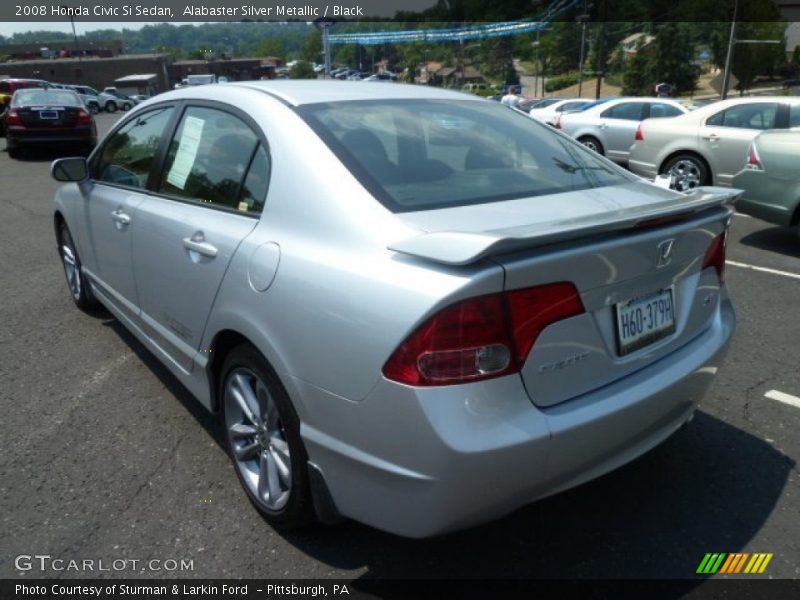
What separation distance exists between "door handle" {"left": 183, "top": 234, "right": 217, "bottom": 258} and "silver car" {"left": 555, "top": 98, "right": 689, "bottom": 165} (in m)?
10.5

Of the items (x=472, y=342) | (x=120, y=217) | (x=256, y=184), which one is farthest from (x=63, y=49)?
(x=472, y=342)

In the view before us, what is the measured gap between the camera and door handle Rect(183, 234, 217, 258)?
103 inches

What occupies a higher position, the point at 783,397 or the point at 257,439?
the point at 257,439

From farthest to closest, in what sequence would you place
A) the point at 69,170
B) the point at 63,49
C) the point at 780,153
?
the point at 63,49, the point at 780,153, the point at 69,170

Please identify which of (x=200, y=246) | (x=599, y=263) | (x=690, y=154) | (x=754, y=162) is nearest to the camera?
(x=599, y=263)

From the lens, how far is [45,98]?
14805 millimetres

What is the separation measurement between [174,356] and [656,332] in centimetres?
216

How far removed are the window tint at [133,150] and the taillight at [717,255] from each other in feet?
8.60

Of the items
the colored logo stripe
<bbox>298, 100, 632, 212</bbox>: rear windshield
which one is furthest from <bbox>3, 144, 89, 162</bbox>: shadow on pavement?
the colored logo stripe

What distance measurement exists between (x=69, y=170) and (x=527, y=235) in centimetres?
332

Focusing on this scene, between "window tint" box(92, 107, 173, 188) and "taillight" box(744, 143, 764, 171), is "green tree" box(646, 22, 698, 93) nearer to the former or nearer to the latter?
"taillight" box(744, 143, 764, 171)

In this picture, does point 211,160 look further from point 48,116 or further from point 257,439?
point 48,116

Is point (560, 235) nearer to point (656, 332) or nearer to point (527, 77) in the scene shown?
point (656, 332)

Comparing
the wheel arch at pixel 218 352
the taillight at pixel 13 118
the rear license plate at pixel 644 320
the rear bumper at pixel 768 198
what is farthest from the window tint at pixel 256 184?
the taillight at pixel 13 118
